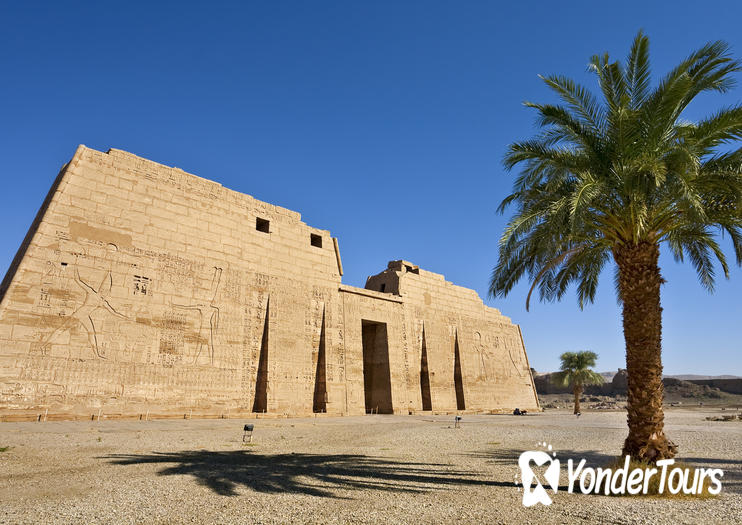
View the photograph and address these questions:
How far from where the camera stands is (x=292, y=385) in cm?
A: 2012

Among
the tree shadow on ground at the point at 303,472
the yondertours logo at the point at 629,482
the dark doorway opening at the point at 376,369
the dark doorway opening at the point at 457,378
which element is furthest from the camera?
the dark doorway opening at the point at 457,378

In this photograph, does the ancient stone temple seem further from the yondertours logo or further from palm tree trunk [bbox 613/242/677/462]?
palm tree trunk [bbox 613/242/677/462]

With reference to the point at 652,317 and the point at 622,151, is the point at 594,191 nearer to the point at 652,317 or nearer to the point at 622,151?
the point at 622,151

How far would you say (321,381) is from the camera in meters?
21.4

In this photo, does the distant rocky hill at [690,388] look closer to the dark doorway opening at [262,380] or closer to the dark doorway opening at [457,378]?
the dark doorway opening at [457,378]

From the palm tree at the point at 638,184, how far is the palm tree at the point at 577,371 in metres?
27.3

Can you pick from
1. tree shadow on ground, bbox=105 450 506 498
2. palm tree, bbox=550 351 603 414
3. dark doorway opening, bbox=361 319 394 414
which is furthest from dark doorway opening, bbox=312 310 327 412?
palm tree, bbox=550 351 603 414

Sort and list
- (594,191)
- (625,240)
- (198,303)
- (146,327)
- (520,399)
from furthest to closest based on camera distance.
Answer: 1. (520,399)
2. (198,303)
3. (146,327)
4. (625,240)
5. (594,191)

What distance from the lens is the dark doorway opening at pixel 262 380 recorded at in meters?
19.0

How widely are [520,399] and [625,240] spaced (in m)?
26.4

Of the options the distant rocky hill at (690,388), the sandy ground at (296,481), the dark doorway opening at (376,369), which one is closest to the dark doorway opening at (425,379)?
the dark doorway opening at (376,369)

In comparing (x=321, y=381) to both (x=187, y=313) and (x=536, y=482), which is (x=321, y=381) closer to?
(x=187, y=313)

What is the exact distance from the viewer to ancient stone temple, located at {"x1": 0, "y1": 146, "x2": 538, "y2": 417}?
1457cm

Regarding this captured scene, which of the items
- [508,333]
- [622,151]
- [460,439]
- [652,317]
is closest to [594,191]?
[622,151]
